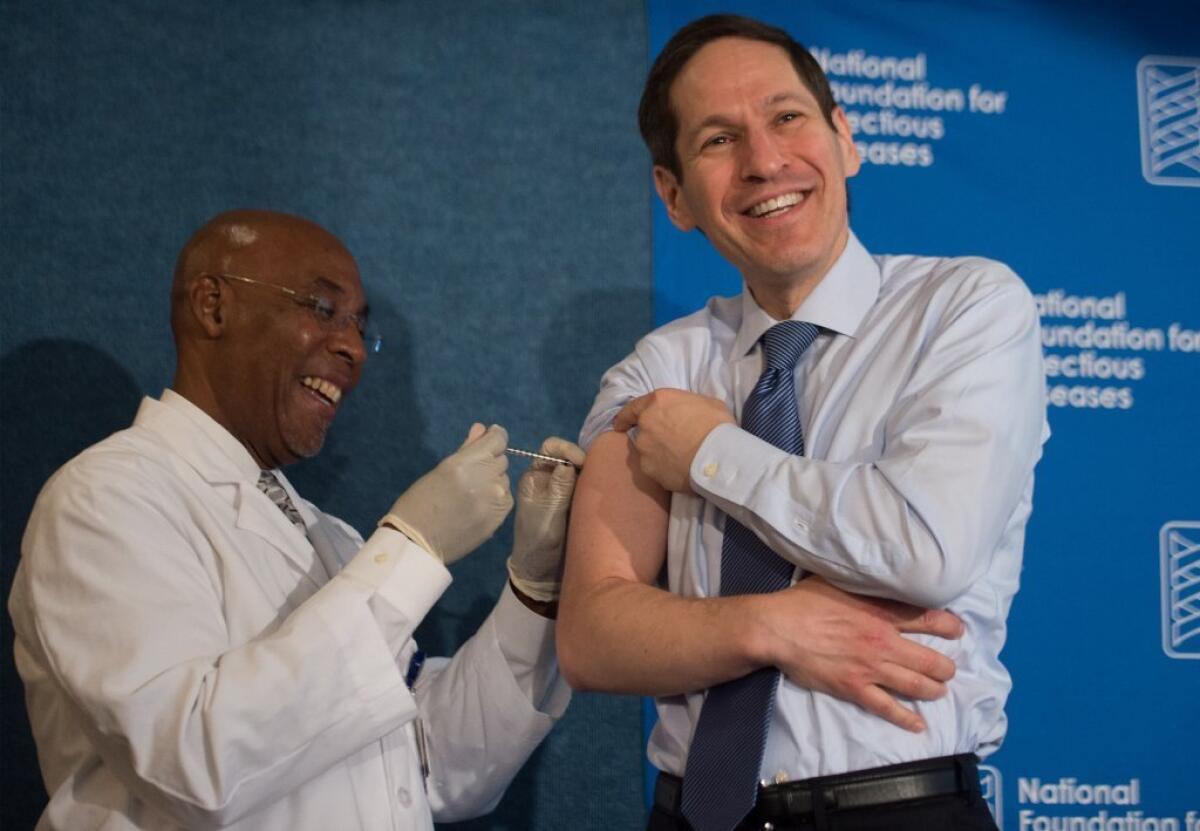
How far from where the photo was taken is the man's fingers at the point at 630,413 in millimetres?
1612

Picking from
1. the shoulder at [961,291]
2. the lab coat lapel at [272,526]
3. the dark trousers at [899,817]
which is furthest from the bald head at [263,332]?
the dark trousers at [899,817]

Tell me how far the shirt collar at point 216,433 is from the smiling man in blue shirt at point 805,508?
Result: 0.55m

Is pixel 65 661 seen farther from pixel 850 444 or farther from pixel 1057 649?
pixel 1057 649

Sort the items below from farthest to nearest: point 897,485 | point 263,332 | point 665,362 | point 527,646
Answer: point 527,646 < point 263,332 < point 665,362 < point 897,485

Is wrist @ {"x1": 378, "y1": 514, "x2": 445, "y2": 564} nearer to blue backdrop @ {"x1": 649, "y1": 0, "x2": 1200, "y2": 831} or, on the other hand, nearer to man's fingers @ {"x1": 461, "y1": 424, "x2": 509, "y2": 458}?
man's fingers @ {"x1": 461, "y1": 424, "x2": 509, "y2": 458}

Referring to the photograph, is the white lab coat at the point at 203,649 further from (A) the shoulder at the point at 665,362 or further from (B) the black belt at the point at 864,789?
(B) the black belt at the point at 864,789

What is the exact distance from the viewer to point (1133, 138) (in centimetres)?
272

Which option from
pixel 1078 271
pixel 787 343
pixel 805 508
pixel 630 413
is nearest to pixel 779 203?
pixel 787 343

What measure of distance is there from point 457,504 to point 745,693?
1.87ft

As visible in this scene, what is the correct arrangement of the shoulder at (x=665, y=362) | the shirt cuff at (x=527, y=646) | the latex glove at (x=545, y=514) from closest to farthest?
the shoulder at (x=665, y=362) < the latex glove at (x=545, y=514) < the shirt cuff at (x=527, y=646)

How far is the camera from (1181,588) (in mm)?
2541

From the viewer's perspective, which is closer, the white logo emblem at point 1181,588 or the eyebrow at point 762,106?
the eyebrow at point 762,106

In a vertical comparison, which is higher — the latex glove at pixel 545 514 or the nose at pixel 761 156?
the nose at pixel 761 156

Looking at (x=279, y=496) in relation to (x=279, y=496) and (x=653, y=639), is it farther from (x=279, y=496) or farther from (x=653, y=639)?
(x=653, y=639)
